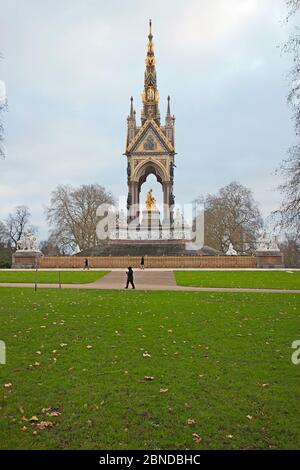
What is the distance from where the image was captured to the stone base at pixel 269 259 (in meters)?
38.3

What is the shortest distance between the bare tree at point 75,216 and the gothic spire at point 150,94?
17.9 meters

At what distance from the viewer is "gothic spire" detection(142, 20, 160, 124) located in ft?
181

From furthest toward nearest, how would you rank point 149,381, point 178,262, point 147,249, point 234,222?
point 234,222
point 147,249
point 178,262
point 149,381

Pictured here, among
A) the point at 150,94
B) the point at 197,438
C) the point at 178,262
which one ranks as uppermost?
the point at 150,94

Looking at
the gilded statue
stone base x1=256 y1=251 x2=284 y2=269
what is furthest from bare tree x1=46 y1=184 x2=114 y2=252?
stone base x1=256 y1=251 x2=284 y2=269

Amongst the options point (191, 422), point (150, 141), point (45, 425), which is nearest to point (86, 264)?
point (150, 141)

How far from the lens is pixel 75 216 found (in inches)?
2596

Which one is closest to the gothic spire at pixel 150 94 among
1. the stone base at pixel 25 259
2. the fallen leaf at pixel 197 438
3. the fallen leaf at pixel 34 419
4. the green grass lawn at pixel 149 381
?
the stone base at pixel 25 259

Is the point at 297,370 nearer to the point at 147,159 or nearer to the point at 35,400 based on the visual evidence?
the point at 35,400

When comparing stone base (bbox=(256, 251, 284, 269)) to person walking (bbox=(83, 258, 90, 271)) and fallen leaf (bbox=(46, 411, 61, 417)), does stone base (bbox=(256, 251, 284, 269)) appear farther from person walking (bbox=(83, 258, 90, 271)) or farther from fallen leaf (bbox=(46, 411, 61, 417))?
fallen leaf (bbox=(46, 411, 61, 417))

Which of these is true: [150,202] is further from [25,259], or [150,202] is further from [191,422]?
[191,422]

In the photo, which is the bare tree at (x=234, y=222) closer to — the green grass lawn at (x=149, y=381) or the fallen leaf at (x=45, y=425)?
the green grass lawn at (x=149, y=381)

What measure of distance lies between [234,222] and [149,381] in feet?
192
